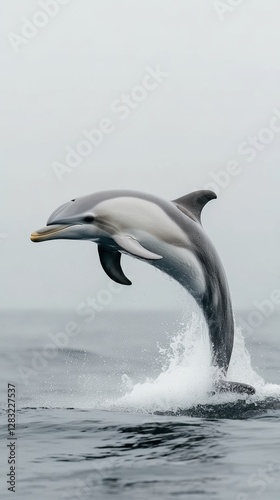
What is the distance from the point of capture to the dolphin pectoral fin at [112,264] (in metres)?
11.9

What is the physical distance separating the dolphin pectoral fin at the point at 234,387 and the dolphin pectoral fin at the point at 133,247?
90.8 inches

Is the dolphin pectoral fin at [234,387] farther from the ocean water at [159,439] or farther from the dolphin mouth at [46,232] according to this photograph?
the dolphin mouth at [46,232]

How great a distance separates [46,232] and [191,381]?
3780 millimetres

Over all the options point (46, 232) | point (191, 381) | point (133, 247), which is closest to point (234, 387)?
point (191, 381)

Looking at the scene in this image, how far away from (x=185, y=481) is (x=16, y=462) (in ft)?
7.23

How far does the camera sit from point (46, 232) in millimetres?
11070

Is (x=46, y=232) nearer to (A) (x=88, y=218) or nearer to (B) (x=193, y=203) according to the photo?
(A) (x=88, y=218)

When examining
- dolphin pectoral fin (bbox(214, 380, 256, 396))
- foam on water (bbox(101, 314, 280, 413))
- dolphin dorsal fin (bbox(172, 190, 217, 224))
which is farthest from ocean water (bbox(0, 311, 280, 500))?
dolphin dorsal fin (bbox(172, 190, 217, 224))

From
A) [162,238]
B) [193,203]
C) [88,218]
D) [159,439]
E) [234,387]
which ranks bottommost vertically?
[159,439]

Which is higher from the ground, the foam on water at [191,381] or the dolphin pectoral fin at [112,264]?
the dolphin pectoral fin at [112,264]

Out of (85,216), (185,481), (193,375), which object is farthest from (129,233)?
(185,481)

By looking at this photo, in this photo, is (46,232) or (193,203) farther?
(193,203)

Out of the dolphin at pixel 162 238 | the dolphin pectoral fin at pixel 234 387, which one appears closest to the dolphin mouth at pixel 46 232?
the dolphin at pixel 162 238

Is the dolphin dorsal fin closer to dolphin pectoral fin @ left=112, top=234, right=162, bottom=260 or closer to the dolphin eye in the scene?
dolphin pectoral fin @ left=112, top=234, right=162, bottom=260
